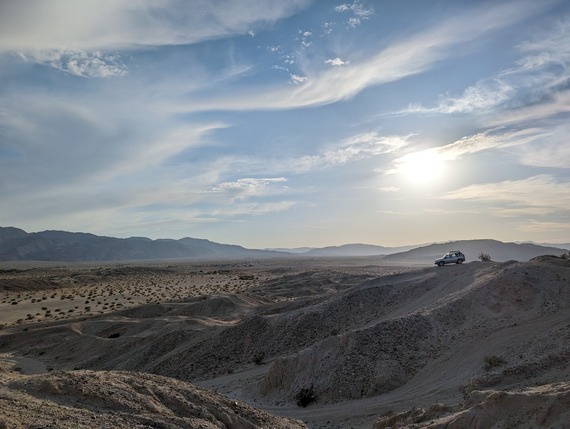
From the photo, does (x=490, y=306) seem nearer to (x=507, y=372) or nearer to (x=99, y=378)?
(x=507, y=372)

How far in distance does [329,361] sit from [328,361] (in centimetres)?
5

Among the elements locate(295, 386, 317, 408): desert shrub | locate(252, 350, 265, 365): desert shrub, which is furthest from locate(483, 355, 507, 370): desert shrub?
locate(252, 350, 265, 365): desert shrub

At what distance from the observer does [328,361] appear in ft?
60.0

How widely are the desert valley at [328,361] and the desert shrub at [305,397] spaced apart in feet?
0.16

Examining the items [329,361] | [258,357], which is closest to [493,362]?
[329,361]

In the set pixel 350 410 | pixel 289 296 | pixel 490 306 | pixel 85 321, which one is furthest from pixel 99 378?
pixel 289 296

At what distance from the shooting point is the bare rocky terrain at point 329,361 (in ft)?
30.7

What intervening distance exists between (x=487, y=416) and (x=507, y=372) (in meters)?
5.96

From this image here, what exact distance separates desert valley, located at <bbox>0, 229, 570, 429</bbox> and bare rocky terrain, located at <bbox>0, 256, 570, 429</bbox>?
2.2 inches

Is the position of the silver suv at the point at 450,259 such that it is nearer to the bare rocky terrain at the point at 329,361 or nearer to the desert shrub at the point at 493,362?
the bare rocky terrain at the point at 329,361

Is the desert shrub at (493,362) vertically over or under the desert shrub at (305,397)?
over

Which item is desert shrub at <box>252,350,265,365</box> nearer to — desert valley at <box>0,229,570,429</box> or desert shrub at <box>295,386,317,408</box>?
desert valley at <box>0,229,570,429</box>

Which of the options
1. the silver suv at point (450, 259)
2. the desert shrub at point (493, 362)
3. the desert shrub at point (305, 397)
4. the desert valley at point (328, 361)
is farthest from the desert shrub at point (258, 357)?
the silver suv at point (450, 259)

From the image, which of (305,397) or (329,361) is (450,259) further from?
(305,397)
